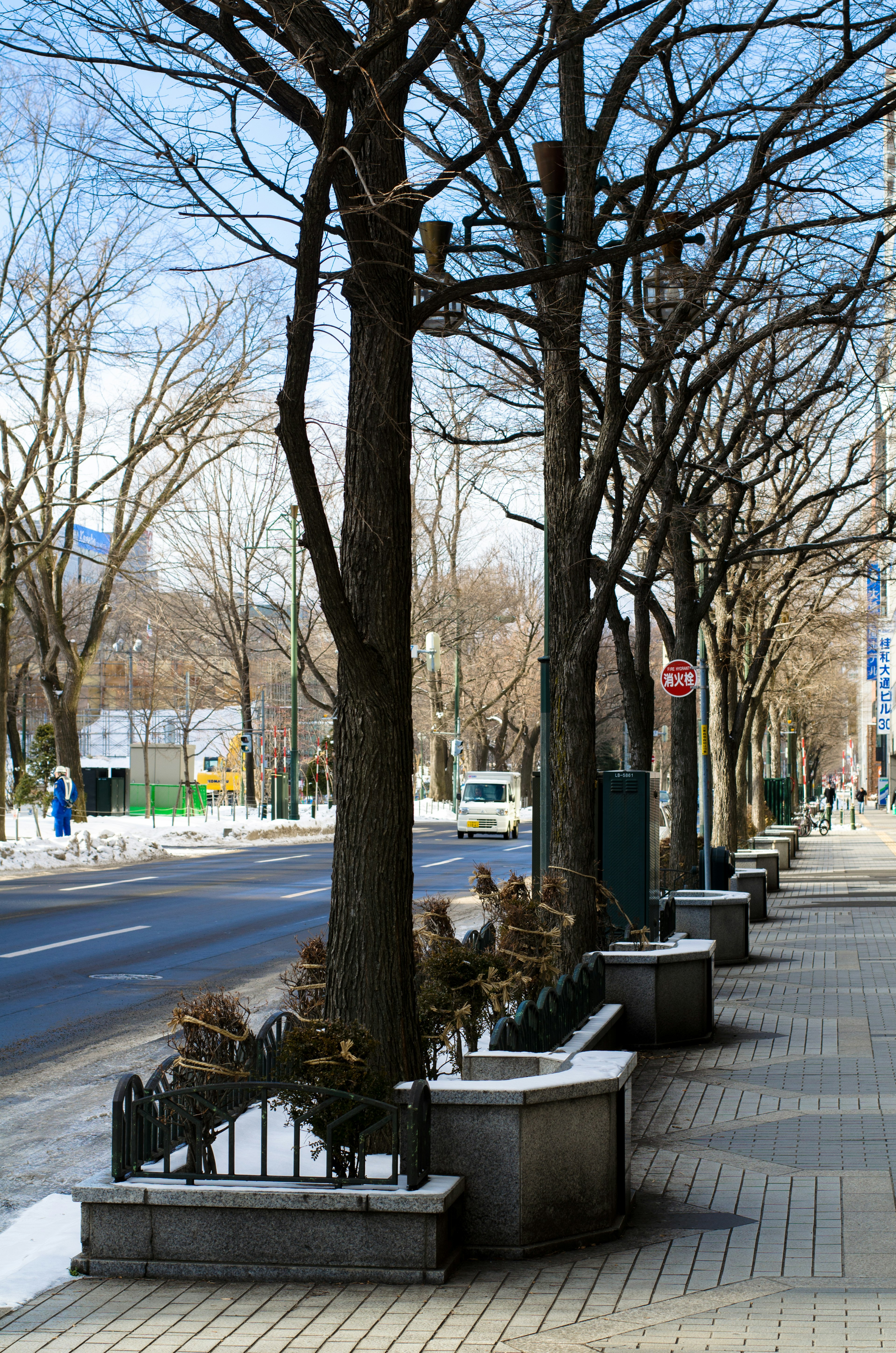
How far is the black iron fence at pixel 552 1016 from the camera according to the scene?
6.55 meters

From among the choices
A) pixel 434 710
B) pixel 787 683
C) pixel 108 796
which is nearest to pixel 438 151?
pixel 787 683

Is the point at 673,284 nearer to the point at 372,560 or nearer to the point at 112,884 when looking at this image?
the point at 372,560

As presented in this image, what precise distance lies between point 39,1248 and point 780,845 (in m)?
29.2

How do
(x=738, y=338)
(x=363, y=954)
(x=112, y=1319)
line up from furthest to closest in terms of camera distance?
1. (x=738, y=338)
2. (x=363, y=954)
3. (x=112, y=1319)

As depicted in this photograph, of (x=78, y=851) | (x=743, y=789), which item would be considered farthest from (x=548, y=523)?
(x=743, y=789)

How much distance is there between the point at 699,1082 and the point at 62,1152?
3865 millimetres

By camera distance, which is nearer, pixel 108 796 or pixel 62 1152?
pixel 62 1152

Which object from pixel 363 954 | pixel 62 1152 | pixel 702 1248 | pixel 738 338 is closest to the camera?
pixel 702 1248

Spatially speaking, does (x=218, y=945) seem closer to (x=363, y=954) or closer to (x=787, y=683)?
(x=363, y=954)

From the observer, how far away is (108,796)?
194ft

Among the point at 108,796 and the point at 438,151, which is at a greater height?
the point at 438,151

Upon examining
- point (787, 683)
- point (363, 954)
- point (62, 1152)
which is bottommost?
point (62, 1152)

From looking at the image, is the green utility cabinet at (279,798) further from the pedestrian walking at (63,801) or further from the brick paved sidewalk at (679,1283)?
the brick paved sidewalk at (679,1283)

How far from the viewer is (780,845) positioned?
33.5 metres
